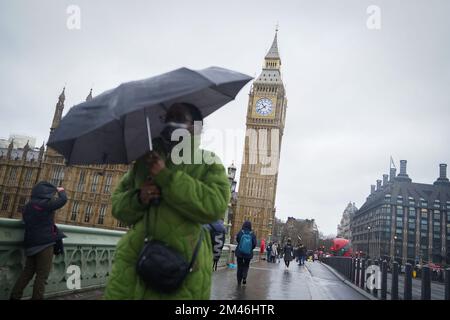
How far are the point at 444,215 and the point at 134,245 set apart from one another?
9821cm

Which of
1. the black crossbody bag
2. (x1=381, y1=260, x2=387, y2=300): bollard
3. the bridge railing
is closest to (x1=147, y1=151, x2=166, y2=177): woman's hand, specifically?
the black crossbody bag

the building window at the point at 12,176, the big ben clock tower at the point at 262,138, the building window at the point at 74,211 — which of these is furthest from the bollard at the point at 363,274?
the big ben clock tower at the point at 262,138

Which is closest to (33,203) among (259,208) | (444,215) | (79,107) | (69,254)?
(69,254)

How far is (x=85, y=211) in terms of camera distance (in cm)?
5141

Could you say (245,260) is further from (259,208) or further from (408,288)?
(259,208)

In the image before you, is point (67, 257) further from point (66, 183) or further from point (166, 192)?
point (66, 183)

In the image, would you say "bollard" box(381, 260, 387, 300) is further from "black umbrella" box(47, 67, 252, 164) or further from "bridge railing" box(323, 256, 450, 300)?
"black umbrella" box(47, 67, 252, 164)

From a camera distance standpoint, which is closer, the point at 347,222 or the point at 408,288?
the point at 408,288

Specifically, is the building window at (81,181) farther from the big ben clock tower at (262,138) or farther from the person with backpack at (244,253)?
the person with backpack at (244,253)

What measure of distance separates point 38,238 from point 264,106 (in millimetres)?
77843

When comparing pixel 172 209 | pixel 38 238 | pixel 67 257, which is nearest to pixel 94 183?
pixel 67 257

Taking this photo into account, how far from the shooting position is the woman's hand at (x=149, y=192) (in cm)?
207

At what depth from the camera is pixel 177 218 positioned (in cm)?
211

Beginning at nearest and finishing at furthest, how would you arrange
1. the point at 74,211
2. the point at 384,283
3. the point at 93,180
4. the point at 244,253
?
the point at 384,283
the point at 244,253
the point at 74,211
the point at 93,180
